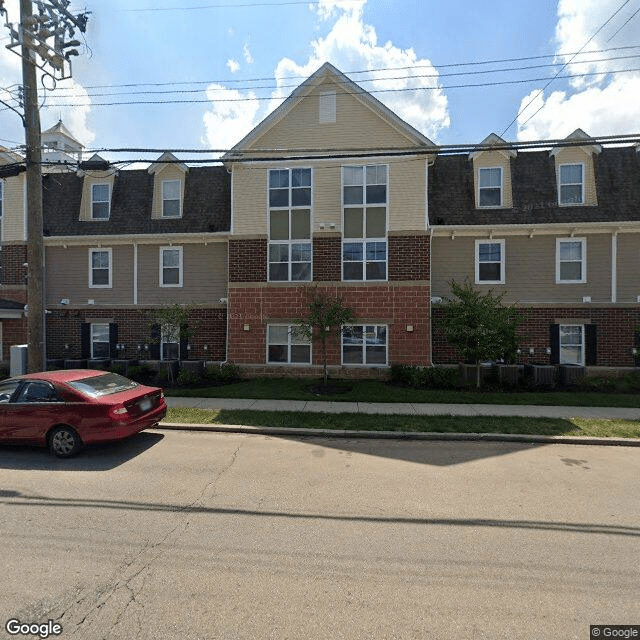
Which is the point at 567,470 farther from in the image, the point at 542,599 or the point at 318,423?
the point at 318,423

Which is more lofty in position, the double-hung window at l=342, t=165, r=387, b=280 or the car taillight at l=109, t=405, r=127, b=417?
the double-hung window at l=342, t=165, r=387, b=280

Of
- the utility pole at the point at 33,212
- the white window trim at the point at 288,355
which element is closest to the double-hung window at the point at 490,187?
the white window trim at the point at 288,355

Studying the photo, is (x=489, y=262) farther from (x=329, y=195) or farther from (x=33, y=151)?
(x=33, y=151)

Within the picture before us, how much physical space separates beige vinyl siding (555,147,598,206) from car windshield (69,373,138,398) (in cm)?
1604

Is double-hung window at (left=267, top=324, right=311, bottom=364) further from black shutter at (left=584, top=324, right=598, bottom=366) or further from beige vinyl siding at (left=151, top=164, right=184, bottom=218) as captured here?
black shutter at (left=584, top=324, right=598, bottom=366)

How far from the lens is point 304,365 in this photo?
1412 cm

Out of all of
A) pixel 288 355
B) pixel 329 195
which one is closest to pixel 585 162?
pixel 329 195

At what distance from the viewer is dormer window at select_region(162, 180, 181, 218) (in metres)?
16.3

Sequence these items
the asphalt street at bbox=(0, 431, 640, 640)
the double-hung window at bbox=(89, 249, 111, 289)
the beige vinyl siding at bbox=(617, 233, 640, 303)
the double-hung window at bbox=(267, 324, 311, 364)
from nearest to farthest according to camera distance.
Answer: the asphalt street at bbox=(0, 431, 640, 640) → the beige vinyl siding at bbox=(617, 233, 640, 303) → the double-hung window at bbox=(267, 324, 311, 364) → the double-hung window at bbox=(89, 249, 111, 289)

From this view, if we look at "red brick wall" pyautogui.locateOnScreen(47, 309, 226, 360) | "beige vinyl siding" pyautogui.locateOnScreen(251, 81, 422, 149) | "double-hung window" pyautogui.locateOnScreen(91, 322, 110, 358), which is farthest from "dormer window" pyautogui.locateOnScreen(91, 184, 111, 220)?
"beige vinyl siding" pyautogui.locateOnScreen(251, 81, 422, 149)

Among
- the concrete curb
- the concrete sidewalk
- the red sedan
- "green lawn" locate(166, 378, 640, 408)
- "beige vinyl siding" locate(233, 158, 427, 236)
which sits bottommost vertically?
the concrete curb

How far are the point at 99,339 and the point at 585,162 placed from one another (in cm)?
2032

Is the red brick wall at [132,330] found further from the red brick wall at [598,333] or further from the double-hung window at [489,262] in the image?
the double-hung window at [489,262]

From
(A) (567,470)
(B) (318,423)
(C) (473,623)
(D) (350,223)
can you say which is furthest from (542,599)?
(D) (350,223)
